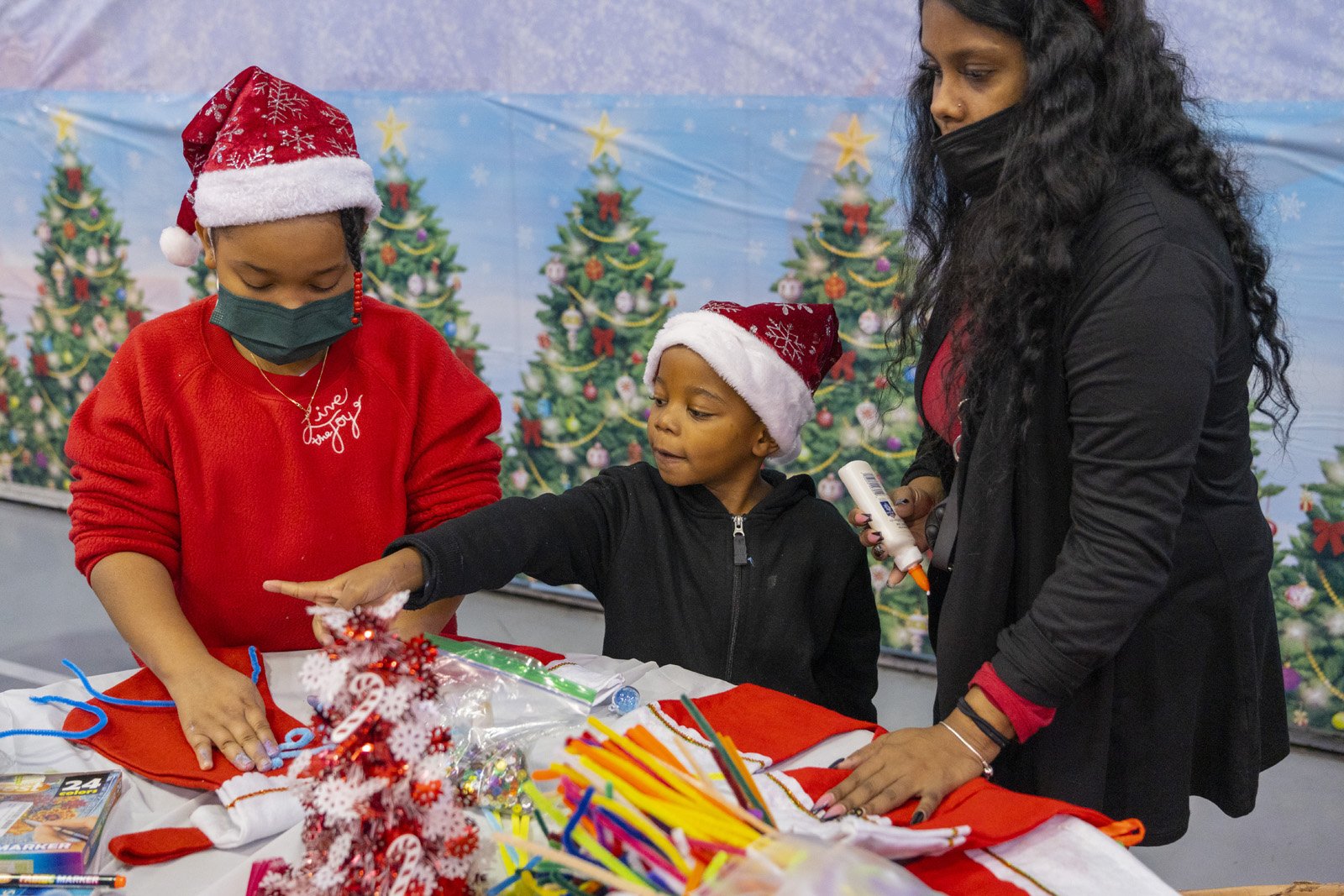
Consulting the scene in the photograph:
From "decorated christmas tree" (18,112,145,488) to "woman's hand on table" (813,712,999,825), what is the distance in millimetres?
4514

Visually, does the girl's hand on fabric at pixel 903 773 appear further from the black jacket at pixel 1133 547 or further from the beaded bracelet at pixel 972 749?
the black jacket at pixel 1133 547

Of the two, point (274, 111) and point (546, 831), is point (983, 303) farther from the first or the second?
point (274, 111)

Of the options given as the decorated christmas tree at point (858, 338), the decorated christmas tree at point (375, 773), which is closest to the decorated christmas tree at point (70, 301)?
the decorated christmas tree at point (858, 338)

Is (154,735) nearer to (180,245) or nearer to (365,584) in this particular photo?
(365,584)

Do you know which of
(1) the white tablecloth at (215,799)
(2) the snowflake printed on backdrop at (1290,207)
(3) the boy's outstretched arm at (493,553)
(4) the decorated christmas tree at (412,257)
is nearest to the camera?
(1) the white tablecloth at (215,799)

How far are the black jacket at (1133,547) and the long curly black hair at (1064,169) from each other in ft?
0.12

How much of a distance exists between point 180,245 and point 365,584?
77 cm

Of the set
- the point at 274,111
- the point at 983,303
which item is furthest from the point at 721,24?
the point at 983,303

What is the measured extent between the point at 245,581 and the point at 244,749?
411 millimetres

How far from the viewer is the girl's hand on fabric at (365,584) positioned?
129 centimetres

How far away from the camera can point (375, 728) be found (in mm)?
873

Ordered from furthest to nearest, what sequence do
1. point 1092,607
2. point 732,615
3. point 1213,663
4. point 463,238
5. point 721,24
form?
1. point 463,238
2. point 721,24
3. point 732,615
4. point 1213,663
5. point 1092,607

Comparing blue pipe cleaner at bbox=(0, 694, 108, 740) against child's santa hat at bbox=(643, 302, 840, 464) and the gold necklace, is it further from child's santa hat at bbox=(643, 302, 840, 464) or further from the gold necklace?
child's santa hat at bbox=(643, 302, 840, 464)

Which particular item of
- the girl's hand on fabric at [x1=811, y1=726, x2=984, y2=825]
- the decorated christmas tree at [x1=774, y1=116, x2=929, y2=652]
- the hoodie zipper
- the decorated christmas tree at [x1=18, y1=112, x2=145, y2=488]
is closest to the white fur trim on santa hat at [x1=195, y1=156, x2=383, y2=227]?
the hoodie zipper
